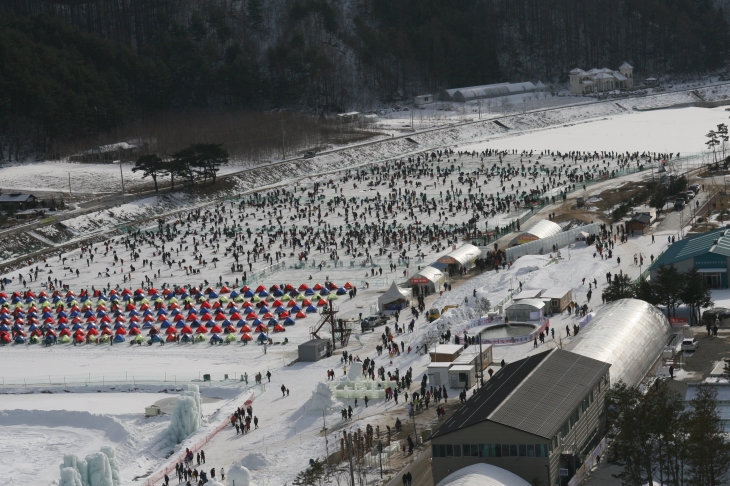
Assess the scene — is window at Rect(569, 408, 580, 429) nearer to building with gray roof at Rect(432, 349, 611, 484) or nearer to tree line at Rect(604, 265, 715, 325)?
building with gray roof at Rect(432, 349, 611, 484)

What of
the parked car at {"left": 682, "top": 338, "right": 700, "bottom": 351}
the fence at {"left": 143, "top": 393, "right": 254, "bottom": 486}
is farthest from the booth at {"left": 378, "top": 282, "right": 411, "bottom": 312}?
the parked car at {"left": 682, "top": 338, "right": 700, "bottom": 351}

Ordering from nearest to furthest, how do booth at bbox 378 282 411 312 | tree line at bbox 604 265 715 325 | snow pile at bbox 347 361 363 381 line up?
snow pile at bbox 347 361 363 381
tree line at bbox 604 265 715 325
booth at bbox 378 282 411 312

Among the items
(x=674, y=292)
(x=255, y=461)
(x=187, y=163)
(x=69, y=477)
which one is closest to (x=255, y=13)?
(x=187, y=163)

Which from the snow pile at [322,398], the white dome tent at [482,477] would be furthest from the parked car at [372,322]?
the white dome tent at [482,477]

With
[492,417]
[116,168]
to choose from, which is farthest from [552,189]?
[492,417]

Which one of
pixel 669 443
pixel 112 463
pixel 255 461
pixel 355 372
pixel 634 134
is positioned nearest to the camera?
pixel 669 443

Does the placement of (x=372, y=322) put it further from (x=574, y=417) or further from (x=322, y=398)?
(x=574, y=417)
